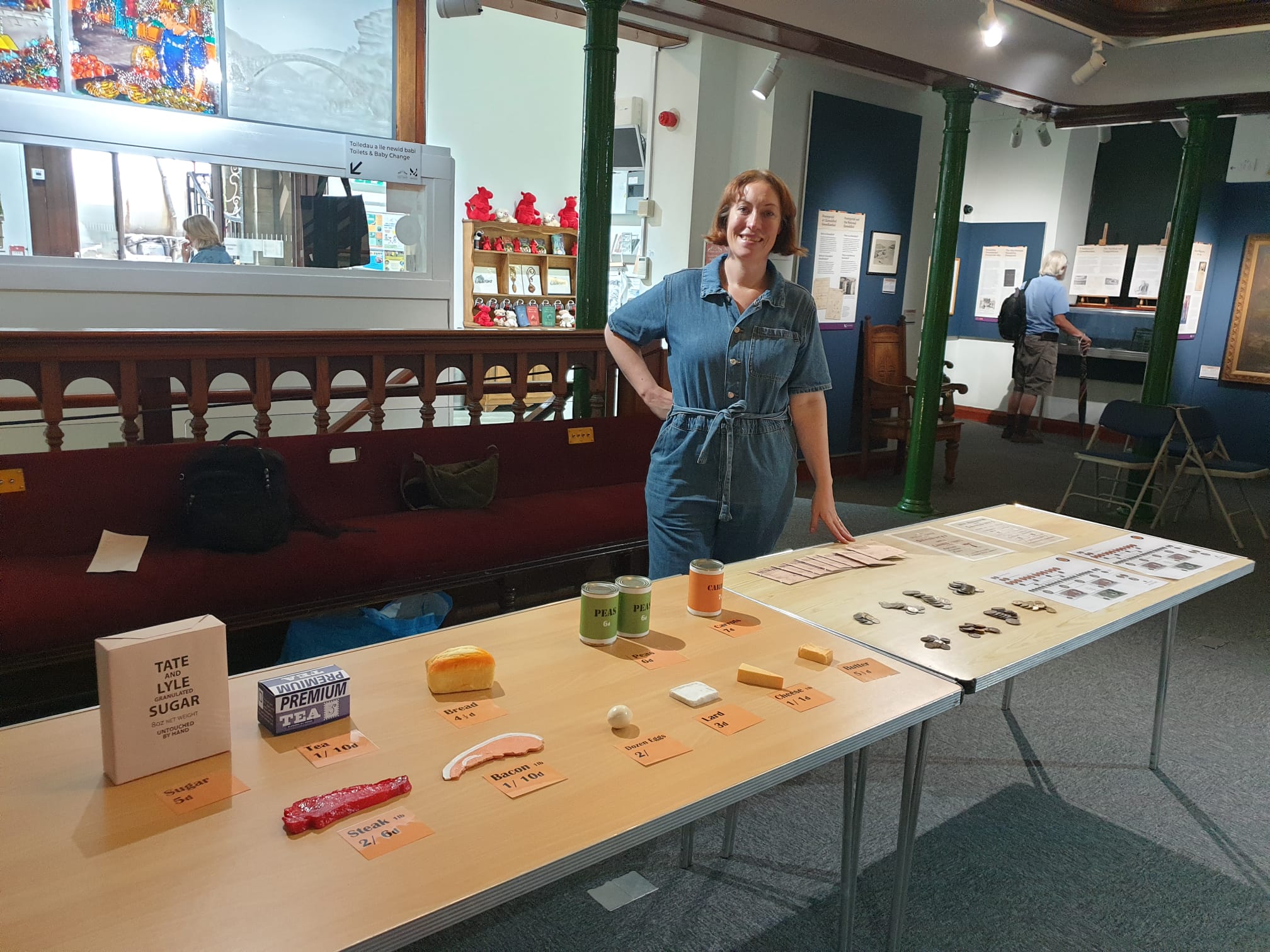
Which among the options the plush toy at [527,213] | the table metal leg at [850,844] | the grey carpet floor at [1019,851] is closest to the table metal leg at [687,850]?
the grey carpet floor at [1019,851]

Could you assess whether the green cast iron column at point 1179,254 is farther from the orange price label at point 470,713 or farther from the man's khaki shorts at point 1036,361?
the orange price label at point 470,713

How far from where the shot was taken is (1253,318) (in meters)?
9.09

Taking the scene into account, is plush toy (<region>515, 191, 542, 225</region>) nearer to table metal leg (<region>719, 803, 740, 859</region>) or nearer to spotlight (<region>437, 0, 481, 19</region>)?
spotlight (<region>437, 0, 481, 19</region>)

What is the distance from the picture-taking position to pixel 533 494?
4.36 metres

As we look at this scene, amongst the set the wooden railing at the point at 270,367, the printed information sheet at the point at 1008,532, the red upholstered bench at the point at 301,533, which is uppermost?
the wooden railing at the point at 270,367

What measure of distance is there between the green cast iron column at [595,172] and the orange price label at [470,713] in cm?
325

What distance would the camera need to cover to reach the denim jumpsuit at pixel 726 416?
265cm

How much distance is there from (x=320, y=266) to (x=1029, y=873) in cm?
540

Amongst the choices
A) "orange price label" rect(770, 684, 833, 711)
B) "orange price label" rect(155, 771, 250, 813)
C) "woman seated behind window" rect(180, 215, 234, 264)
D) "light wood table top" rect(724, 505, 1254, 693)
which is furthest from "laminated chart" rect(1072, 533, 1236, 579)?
"woman seated behind window" rect(180, 215, 234, 264)

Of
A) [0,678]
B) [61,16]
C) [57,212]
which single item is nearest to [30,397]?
[0,678]

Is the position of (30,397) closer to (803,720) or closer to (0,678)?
(0,678)

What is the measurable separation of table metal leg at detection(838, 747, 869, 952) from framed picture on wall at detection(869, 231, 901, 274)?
21.2 feet

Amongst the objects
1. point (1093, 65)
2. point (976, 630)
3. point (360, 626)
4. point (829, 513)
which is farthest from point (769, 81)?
point (976, 630)

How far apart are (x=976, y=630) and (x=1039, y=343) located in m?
9.04
